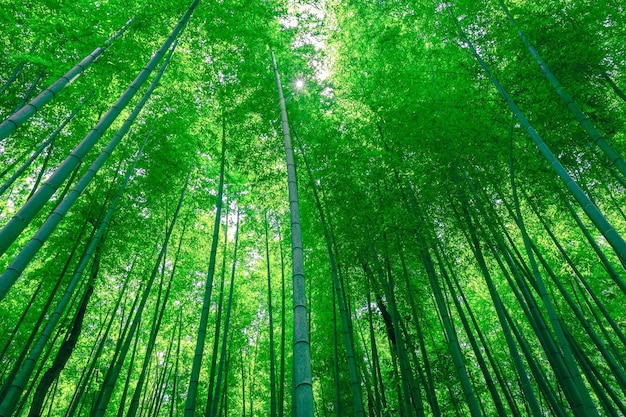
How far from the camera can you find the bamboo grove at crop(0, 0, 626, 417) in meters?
3.21

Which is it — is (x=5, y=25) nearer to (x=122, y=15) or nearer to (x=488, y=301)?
Result: (x=122, y=15)

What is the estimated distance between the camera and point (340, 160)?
15.3 ft

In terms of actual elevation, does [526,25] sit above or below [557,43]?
above

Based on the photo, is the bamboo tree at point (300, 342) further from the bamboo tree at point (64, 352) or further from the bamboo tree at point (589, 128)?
the bamboo tree at point (64, 352)

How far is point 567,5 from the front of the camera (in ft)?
11.1

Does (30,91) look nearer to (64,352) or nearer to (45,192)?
(45,192)

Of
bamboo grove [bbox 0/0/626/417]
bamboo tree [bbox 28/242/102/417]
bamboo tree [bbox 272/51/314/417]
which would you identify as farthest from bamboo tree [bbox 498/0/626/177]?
bamboo tree [bbox 28/242/102/417]

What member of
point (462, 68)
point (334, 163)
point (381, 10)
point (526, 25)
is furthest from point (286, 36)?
point (526, 25)

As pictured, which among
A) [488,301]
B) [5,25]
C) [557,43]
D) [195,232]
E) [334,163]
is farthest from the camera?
[488,301]

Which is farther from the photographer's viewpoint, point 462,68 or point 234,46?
point 234,46

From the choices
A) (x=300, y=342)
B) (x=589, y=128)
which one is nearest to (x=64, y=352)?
(x=300, y=342)

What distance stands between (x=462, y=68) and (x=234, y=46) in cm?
292

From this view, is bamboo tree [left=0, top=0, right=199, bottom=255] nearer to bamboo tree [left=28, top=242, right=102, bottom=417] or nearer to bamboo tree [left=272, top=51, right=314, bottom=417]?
bamboo tree [left=272, top=51, right=314, bottom=417]

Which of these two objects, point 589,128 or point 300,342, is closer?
point 300,342
